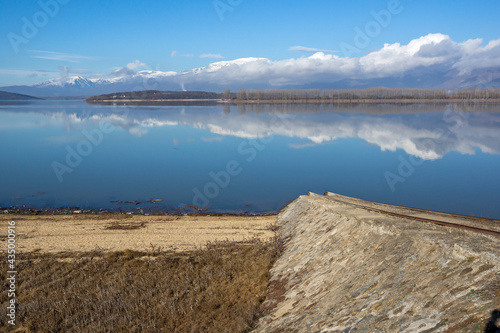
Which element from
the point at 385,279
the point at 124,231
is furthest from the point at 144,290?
the point at 385,279

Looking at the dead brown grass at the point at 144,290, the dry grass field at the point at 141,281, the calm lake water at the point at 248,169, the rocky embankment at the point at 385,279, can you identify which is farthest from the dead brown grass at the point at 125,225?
the rocky embankment at the point at 385,279

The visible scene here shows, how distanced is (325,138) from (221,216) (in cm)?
3514

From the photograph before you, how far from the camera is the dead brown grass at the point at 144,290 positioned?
412 inches

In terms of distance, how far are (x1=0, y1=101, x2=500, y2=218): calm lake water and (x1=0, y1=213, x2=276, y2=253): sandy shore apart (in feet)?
10.9

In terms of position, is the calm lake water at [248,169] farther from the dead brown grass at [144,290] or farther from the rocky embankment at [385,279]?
the rocky embankment at [385,279]

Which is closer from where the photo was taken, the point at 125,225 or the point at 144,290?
the point at 144,290

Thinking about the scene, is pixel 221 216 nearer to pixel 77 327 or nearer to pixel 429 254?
pixel 77 327

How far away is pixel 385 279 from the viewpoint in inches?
348

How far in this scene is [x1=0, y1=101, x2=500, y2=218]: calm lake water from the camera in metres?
25.5

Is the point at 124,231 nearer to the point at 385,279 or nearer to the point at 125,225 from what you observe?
the point at 125,225

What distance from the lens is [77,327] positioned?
1037cm

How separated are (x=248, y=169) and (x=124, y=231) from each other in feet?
60.7

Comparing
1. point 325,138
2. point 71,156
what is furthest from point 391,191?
point 71,156

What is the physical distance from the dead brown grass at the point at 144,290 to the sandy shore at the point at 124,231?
3.31 feet
